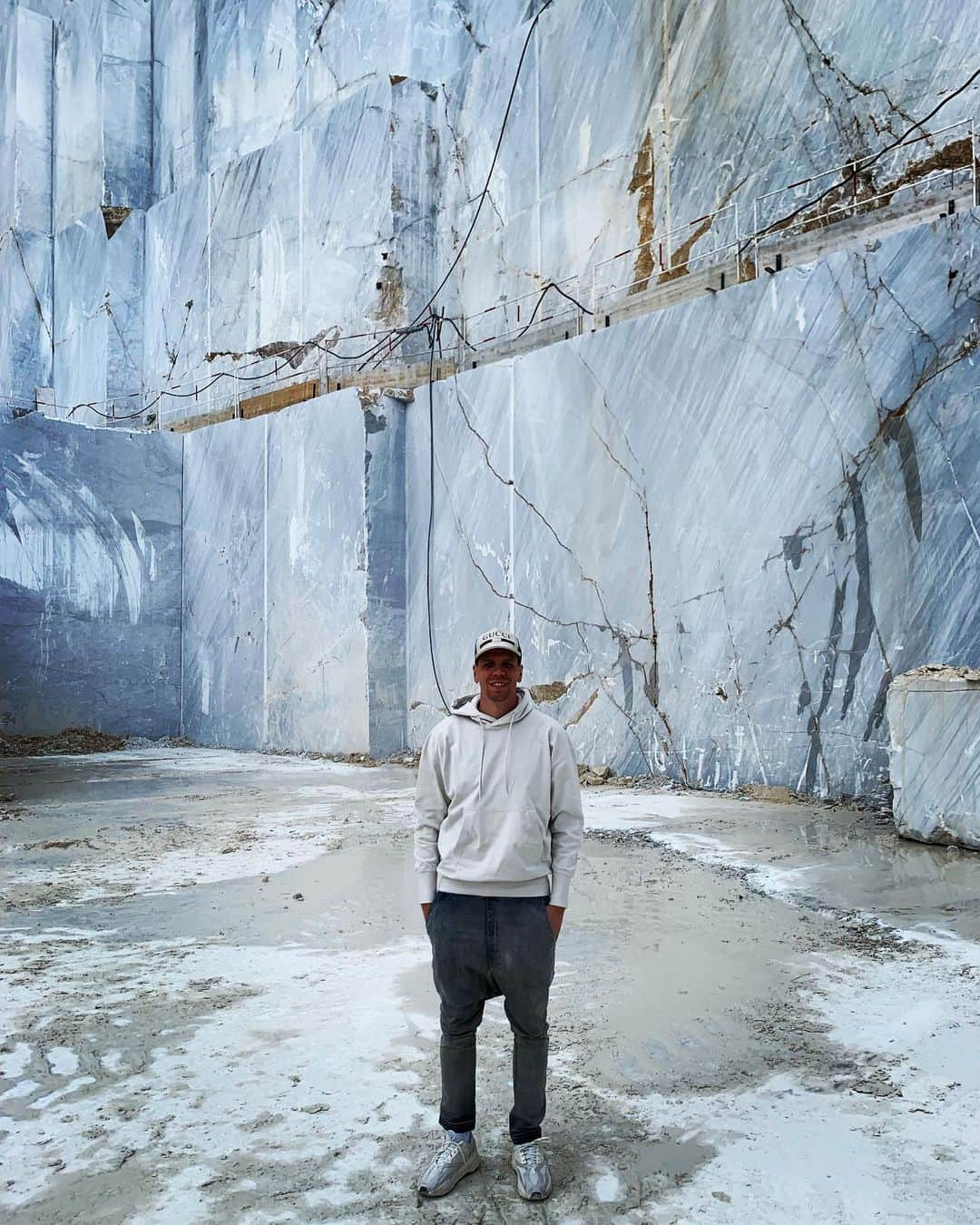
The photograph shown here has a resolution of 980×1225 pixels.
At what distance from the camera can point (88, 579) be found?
48.8 ft

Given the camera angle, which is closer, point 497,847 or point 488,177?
point 497,847

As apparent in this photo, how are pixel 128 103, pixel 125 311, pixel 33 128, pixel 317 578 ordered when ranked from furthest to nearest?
pixel 33 128 < pixel 128 103 < pixel 125 311 < pixel 317 578

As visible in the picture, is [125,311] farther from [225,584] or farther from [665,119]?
[665,119]

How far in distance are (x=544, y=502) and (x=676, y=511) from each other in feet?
5.76

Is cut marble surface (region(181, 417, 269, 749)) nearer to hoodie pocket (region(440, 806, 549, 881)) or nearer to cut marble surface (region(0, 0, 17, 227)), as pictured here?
cut marble surface (region(0, 0, 17, 227))

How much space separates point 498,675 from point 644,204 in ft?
33.3

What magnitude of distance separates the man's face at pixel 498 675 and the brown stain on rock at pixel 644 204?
376 inches

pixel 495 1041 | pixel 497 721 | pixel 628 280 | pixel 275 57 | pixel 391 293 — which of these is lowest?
pixel 495 1041

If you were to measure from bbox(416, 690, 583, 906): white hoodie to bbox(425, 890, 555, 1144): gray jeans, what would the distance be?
0.05 metres

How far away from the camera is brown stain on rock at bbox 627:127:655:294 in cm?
1135

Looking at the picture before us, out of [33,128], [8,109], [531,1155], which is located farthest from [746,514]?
[8,109]

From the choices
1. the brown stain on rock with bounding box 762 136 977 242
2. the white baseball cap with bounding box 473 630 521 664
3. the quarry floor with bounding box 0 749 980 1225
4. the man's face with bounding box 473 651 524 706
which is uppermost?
the brown stain on rock with bounding box 762 136 977 242

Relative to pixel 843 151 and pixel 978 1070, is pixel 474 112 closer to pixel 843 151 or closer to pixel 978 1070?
pixel 843 151

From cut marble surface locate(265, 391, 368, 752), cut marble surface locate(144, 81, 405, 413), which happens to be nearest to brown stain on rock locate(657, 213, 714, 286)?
cut marble surface locate(265, 391, 368, 752)
